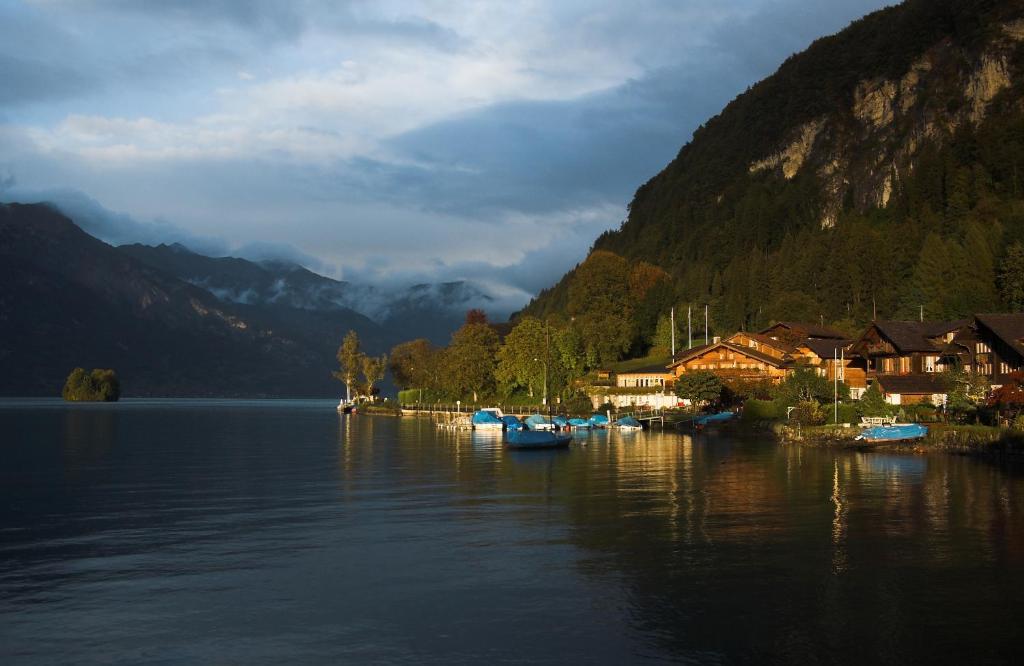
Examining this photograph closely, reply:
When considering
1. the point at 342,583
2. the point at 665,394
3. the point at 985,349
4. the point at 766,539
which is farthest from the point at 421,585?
the point at 665,394

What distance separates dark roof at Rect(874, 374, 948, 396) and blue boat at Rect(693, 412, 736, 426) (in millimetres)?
18087

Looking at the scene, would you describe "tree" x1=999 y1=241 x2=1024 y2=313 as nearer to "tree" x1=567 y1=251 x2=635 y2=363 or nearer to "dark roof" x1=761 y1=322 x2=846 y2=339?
"dark roof" x1=761 y1=322 x2=846 y2=339

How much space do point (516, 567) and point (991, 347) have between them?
277ft

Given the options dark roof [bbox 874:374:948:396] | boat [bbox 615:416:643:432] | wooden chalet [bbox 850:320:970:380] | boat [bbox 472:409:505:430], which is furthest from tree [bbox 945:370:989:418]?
boat [bbox 472:409:505:430]

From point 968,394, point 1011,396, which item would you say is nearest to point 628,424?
point 968,394

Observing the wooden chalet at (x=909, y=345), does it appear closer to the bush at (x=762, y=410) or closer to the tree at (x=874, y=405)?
the bush at (x=762, y=410)

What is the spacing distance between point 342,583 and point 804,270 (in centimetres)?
17220

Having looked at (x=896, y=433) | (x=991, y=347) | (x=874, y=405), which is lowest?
(x=896, y=433)

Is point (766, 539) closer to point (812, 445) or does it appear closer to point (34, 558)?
point (34, 558)

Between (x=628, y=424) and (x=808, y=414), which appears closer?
(x=808, y=414)

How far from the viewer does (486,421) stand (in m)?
130

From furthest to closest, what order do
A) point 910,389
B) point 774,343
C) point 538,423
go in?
point 774,343 < point 538,423 < point 910,389

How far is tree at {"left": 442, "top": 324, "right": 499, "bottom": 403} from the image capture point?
182 meters

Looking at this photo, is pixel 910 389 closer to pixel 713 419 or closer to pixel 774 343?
pixel 713 419
